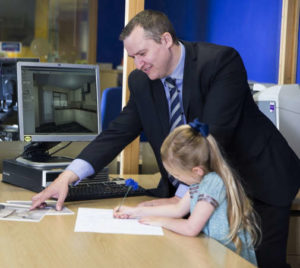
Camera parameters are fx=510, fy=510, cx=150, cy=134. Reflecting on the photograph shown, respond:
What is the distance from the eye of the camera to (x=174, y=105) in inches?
75.7

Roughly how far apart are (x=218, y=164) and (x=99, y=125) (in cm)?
84

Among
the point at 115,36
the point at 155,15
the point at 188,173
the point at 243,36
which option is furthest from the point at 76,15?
the point at 188,173

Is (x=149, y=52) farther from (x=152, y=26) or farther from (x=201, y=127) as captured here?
(x=201, y=127)

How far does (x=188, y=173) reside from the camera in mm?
1622

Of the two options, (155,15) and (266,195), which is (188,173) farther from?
(155,15)

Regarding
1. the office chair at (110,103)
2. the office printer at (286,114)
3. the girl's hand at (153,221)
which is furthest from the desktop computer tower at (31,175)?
the office chair at (110,103)

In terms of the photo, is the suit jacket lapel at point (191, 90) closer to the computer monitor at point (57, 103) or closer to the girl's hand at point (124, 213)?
the girl's hand at point (124, 213)

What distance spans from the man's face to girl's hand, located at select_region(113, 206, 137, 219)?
478mm

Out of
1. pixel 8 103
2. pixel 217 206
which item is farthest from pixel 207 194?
pixel 8 103

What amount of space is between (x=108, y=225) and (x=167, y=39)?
686 mm

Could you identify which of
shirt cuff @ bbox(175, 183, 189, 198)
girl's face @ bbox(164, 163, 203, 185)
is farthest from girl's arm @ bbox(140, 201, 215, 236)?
shirt cuff @ bbox(175, 183, 189, 198)

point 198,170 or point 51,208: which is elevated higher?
point 198,170

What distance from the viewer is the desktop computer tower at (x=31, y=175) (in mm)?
2014

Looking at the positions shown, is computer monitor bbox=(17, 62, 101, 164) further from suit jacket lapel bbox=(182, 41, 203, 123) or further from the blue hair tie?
the blue hair tie
